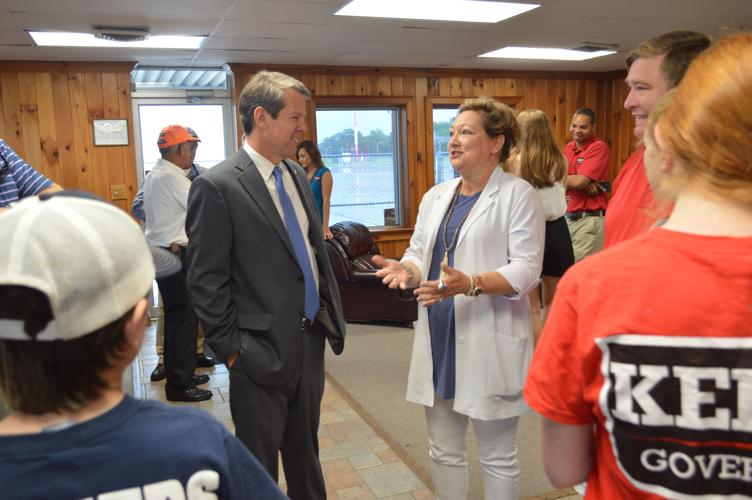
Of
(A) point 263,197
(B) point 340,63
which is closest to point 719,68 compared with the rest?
(A) point 263,197

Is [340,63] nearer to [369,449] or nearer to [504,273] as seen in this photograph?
[369,449]

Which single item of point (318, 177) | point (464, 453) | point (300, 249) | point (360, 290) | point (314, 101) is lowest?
point (360, 290)

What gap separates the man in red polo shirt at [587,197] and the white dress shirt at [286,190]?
302 cm

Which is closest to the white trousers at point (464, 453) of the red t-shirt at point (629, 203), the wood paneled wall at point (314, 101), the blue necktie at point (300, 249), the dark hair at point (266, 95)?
the blue necktie at point (300, 249)

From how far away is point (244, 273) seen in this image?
194 centimetres

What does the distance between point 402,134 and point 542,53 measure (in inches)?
70.5

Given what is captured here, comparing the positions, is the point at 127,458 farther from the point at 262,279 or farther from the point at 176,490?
the point at 262,279

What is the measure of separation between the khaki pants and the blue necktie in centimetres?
312

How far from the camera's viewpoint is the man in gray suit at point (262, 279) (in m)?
1.91

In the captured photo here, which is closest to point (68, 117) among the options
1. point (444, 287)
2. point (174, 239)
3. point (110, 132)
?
point (110, 132)

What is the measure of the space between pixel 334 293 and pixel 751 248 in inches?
59.9

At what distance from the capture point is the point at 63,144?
236 inches

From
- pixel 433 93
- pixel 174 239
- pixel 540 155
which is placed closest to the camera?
pixel 540 155

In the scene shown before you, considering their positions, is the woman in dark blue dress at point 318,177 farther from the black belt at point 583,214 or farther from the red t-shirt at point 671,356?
the red t-shirt at point 671,356
